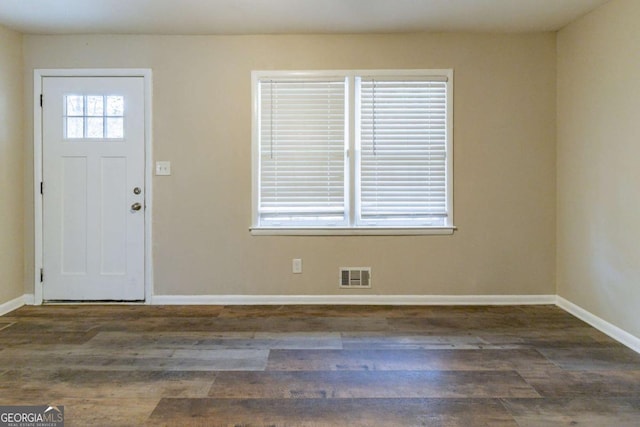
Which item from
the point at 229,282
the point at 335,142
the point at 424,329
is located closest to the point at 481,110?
the point at 335,142

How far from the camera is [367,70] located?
339cm

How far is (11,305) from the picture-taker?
10.9ft

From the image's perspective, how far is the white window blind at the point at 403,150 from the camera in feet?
11.2

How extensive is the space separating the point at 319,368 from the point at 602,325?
2.19 m

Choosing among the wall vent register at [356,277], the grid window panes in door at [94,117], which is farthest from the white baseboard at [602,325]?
the grid window panes in door at [94,117]

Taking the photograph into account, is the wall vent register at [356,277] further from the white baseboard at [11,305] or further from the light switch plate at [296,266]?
the white baseboard at [11,305]

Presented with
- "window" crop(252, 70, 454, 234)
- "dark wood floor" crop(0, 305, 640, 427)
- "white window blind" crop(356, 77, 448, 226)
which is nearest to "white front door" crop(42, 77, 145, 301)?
"dark wood floor" crop(0, 305, 640, 427)

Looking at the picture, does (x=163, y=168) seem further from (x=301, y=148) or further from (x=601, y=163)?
(x=601, y=163)

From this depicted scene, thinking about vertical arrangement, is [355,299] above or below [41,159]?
below

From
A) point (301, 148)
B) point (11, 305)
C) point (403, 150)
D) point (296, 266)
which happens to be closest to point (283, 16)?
point (301, 148)

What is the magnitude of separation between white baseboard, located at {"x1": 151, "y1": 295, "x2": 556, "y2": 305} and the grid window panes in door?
5.03ft

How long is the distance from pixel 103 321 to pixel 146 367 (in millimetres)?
1044

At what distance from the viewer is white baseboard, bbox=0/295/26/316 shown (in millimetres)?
3215

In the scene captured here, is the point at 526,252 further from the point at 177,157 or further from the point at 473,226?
the point at 177,157
